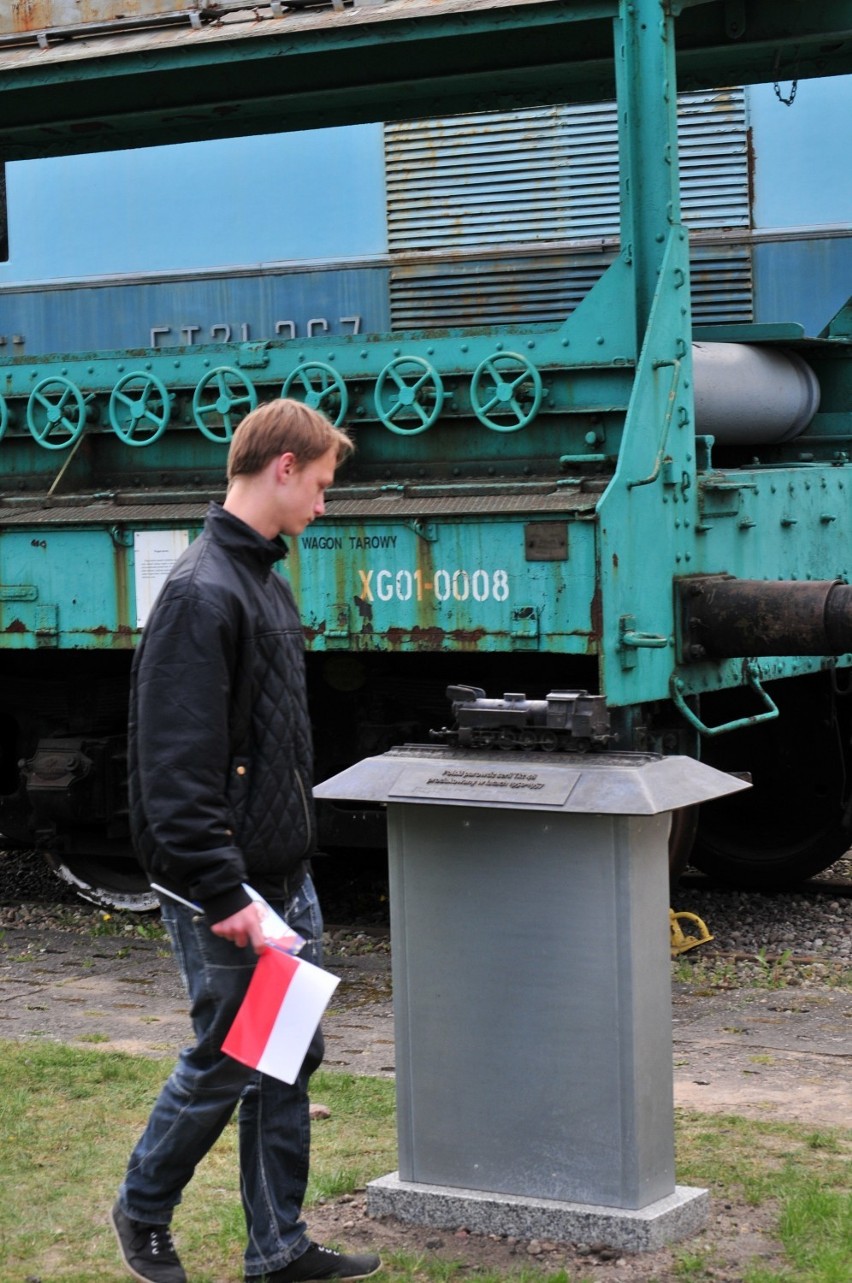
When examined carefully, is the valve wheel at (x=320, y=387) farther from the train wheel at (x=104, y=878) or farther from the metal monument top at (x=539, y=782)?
the metal monument top at (x=539, y=782)

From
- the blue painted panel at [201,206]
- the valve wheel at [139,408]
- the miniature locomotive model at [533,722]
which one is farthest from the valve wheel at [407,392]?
the miniature locomotive model at [533,722]

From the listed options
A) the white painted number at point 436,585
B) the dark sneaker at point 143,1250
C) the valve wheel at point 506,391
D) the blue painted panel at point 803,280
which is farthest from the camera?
the blue painted panel at point 803,280

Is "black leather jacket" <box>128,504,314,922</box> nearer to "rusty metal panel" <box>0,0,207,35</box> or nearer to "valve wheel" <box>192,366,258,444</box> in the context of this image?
"valve wheel" <box>192,366,258,444</box>

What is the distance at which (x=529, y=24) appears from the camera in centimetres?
747

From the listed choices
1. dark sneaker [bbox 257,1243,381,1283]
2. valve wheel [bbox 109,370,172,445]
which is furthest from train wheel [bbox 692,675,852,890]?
dark sneaker [bbox 257,1243,381,1283]

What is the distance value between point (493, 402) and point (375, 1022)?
2486mm

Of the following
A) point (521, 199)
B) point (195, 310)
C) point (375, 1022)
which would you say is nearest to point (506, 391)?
point (375, 1022)

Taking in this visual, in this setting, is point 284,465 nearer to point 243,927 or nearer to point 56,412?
point 243,927

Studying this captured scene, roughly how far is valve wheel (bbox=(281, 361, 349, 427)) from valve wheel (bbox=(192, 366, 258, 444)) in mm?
183

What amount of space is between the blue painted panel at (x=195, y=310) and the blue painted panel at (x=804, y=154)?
216 cm

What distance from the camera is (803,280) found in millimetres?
10070

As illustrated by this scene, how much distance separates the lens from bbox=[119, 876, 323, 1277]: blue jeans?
3.88m

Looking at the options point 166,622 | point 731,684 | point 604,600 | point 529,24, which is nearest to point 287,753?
point 166,622

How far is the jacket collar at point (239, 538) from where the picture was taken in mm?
3955
